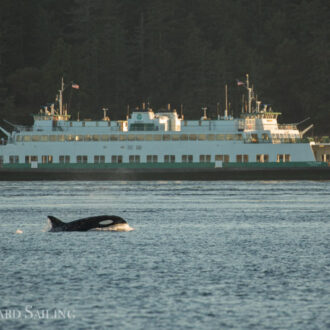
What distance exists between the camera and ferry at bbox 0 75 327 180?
124688 mm

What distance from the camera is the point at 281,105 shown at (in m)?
168

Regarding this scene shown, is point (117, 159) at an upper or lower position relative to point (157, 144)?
lower

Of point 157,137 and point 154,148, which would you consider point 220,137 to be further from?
point 154,148

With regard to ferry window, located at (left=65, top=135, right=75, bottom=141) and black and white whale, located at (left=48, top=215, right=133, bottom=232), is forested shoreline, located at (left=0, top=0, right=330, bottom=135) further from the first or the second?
black and white whale, located at (left=48, top=215, right=133, bottom=232)

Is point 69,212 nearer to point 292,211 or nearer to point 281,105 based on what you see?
point 292,211

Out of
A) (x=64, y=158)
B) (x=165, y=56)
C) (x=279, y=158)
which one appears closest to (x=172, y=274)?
(x=279, y=158)

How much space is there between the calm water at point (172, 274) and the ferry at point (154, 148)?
65.2 meters

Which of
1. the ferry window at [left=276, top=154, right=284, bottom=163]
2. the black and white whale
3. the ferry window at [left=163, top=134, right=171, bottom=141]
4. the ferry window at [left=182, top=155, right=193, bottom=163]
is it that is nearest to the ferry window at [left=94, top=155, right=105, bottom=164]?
the ferry window at [left=163, top=134, right=171, bottom=141]

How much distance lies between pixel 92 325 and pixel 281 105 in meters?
145

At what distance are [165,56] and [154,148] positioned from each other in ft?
165

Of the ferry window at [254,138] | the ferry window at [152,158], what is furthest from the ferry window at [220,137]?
the ferry window at [152,158]

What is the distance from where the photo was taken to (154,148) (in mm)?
126625

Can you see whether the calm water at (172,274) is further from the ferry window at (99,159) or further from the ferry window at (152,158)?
the ferry window at (99,159)

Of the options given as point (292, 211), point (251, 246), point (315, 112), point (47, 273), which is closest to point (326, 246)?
point (251, 246)
